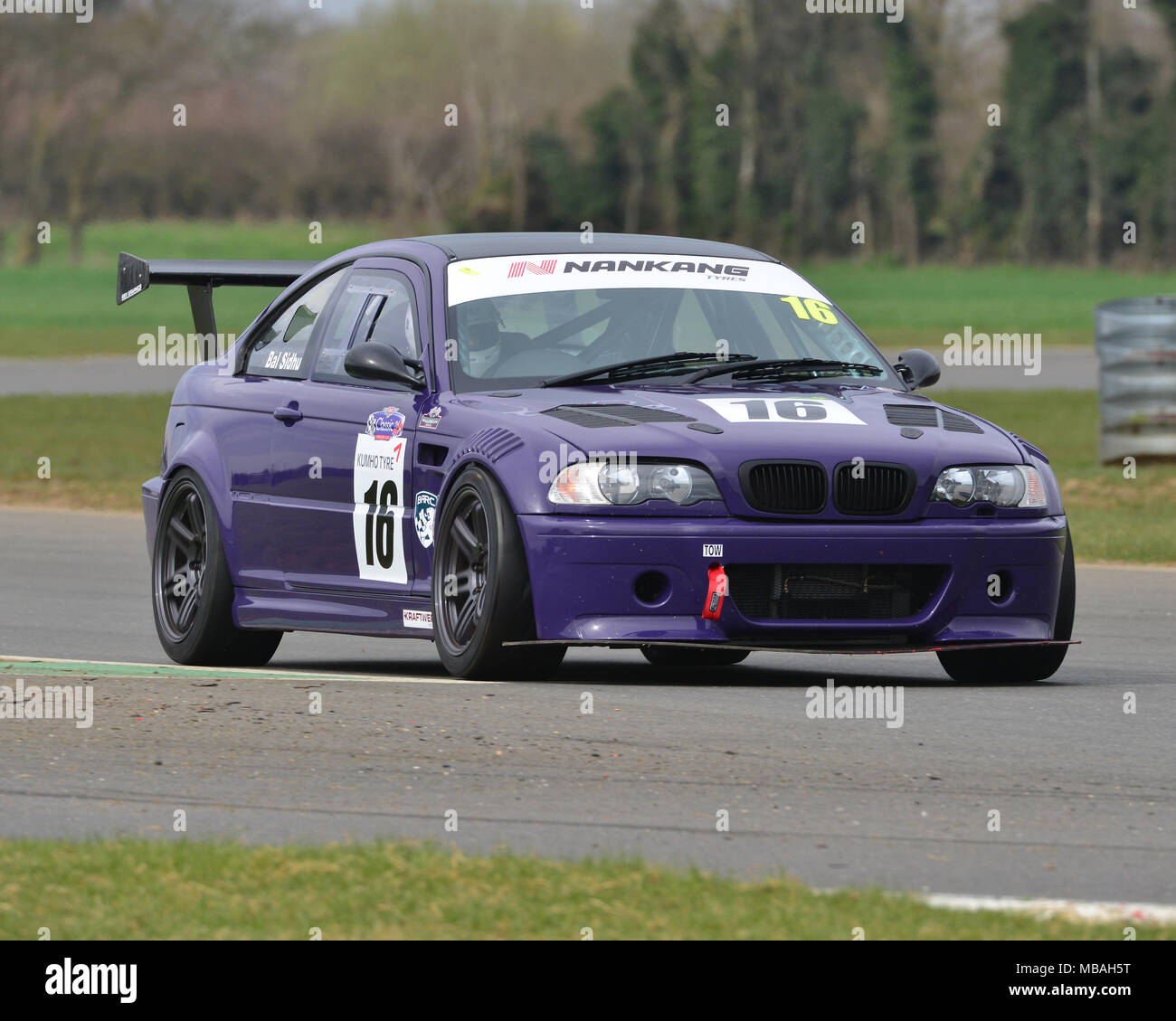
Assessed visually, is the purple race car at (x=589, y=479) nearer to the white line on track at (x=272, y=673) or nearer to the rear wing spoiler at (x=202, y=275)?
the white line on track at (x=272, y=673)

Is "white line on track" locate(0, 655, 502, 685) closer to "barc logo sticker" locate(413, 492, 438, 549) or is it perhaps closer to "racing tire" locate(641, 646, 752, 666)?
"barc logo sticker" locate(413, 492, 438, 549)

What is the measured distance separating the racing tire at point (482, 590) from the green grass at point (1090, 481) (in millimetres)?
9047

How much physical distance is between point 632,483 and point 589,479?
152 mm

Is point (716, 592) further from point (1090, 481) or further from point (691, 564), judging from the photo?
point (1090, 481)

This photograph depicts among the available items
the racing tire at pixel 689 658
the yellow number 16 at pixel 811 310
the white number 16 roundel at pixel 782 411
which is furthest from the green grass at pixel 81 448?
the white number 16 roundel at pixel 782 411

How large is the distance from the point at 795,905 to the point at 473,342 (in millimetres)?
4857

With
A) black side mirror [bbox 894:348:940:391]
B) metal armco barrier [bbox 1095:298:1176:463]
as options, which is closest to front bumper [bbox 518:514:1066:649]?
black side mirror [bbox 894:348:940:391]

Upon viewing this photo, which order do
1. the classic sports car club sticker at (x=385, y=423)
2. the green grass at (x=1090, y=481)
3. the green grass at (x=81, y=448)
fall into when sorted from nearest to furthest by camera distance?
1. the classic sports car club sticker at (x=385, y=423)
2. the green grass at (x=1090, y=481)
3. the green grass at (x=81, y=448)

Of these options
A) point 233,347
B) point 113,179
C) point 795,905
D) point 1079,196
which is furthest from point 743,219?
point 795,905

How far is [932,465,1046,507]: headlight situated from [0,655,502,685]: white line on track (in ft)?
5.73

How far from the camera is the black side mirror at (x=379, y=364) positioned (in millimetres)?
9734

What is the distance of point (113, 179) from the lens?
4284 inches

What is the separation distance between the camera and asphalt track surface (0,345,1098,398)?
3844 centimetres

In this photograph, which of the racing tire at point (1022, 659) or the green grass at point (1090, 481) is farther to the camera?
the green grass at point (1090, 481)
